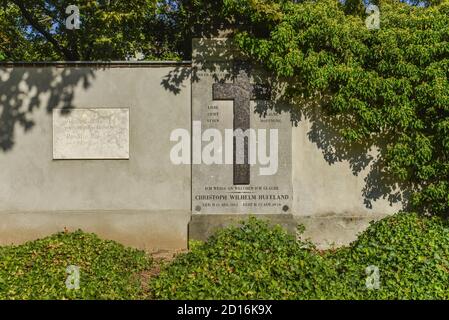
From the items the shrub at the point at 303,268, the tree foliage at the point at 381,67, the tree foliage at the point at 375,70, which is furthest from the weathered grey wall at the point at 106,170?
the shrub at the point at 303,268

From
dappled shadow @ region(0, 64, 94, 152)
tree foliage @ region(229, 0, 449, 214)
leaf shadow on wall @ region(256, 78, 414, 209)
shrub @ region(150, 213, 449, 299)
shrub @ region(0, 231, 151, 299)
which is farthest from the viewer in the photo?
leaf shadow on wall @ region(256, 78, 414, 209)

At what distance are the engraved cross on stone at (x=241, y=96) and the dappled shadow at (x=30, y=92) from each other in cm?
225

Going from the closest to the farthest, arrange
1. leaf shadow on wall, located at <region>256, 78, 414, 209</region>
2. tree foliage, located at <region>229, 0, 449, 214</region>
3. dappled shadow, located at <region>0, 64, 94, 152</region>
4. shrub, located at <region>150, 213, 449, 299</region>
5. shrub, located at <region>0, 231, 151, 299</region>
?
shrub, located at <region>150, 213, 449, 299</region> → shrub, located at <region>0, 231, 151, 299</region> → tree foliage, located at <region>229, 0, 449, 214</region> → dappled shadow, located at <region>0, 64, 94, 152</region> → leaf shadow on wall, located at <region>256, 78, 414, 209</region>

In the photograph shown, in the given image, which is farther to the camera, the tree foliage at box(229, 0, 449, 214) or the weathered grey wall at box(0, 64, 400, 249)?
the weathered grey wall at box(0, 64, 400, 249)

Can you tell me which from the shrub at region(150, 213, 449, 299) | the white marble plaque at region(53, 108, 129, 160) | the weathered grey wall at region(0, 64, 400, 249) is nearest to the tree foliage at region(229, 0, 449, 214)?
the weathered grey wall at region(0, 64, 400, 249)

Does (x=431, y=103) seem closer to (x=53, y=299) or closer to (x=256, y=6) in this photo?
(x=256, y=6)

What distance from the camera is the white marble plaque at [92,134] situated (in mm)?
7238

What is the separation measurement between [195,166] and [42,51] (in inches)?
279

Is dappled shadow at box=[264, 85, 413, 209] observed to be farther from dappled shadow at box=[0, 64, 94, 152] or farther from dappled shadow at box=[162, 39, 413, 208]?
dappled shadow at box=[0, 64, 94, 152]

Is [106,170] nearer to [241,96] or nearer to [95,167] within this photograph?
[95,167]

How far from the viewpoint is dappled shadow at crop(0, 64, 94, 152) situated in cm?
723

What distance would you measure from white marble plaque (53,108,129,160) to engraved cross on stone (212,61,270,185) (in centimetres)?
168

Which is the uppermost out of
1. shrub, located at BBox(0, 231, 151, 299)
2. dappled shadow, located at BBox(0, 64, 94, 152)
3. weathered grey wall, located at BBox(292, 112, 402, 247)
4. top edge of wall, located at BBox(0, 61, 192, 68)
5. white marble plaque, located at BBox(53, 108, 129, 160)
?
top edge of wall, located at BBox(0, 61, 192, 68)
